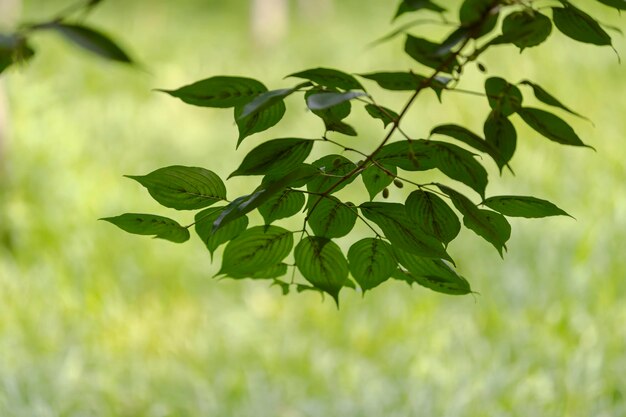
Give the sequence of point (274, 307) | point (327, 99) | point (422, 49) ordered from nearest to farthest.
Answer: point (327, 99)
point (422, 49)
point (274, 307)

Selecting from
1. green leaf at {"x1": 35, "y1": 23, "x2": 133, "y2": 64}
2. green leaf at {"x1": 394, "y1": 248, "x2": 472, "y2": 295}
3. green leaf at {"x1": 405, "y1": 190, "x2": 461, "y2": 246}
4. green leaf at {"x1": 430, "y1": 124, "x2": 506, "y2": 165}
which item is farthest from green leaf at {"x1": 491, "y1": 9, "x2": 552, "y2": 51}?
green leaf at {"x1": 35, "y1": 23, "x2": 133, "y2": 64}

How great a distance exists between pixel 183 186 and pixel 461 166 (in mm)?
347

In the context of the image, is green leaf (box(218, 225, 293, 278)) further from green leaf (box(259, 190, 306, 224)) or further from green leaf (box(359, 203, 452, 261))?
green leaf (box(359, 203, 452, 261))

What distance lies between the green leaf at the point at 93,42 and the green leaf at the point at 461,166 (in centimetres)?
43

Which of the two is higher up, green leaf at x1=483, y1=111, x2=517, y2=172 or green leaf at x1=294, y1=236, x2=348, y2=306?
green leaf at x1=483, y1=111, x2=517, y2=172

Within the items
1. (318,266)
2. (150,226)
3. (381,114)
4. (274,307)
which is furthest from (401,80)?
(274,307)

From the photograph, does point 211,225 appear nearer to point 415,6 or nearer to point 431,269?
point 431,269

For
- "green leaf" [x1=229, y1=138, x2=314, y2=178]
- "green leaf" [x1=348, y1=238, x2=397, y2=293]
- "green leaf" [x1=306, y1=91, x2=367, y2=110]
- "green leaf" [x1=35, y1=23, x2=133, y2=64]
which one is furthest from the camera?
"green leaf" [x1=348, y1=238, x2=397, y2=293]

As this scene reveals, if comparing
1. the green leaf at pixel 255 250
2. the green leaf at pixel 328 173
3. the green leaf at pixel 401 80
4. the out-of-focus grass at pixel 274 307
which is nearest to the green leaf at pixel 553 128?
the green leaf at pixel 401 80

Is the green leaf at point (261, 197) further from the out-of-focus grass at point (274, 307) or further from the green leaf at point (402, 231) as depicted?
the out-of-focus grass at point (274, 307)

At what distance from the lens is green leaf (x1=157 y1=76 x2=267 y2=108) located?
3.17ft

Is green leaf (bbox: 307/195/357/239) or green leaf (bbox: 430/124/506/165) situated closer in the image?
green leaf (bbox: 430/124/506/165)

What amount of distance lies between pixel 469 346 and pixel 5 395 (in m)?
1.74

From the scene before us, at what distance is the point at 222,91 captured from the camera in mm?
1000
